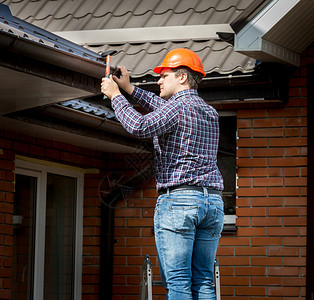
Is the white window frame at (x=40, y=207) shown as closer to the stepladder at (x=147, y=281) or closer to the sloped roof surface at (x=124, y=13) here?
the sloped roof surface at (x=124, y=13)

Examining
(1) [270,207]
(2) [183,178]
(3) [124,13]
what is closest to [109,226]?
(1) [270,207]

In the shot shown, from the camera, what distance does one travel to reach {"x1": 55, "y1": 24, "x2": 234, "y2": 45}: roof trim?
7262 mm

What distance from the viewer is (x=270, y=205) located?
6840 mm

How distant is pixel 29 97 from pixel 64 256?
9.16ft

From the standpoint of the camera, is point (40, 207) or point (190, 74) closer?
point (190, 74)

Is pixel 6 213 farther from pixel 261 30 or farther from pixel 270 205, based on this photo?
pixel 261 30

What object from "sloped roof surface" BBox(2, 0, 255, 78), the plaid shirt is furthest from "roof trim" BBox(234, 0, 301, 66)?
the plaid shirt

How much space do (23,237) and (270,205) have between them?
2419 millimetres

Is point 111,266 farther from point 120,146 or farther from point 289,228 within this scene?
point 289,228

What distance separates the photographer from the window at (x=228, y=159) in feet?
24.0

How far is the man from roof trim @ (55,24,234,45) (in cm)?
282

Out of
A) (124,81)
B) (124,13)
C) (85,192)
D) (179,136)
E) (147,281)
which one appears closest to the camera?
(179,136)

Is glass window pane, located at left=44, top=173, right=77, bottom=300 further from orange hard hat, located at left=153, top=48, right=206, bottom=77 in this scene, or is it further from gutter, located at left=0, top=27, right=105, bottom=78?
orange hard hat, located at left=153, top=48, right=206, bottom=77

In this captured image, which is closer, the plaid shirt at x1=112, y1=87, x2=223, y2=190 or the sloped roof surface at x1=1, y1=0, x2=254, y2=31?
the plaid shirt at x1=112, y1=87, x2=223, y2=190
